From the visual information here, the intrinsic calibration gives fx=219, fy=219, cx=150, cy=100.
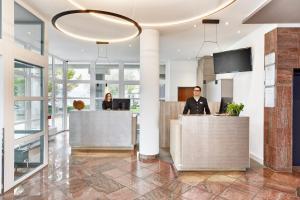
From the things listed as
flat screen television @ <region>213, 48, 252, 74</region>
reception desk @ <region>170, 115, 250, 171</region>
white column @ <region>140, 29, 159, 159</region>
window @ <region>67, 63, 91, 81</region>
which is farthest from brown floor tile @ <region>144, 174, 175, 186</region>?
window @ <region>67, 63, 91, 81</region>

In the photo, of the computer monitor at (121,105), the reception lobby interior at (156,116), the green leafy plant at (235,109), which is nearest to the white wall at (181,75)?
the reception lobby interior at (156,116)

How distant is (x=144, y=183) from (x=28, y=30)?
12.6ft

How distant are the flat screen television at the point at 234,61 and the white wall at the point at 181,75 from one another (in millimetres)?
3546

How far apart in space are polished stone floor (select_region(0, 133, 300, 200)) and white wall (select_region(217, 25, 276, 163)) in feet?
2.15

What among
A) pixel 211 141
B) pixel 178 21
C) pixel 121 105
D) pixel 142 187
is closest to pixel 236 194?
pixel 211 141

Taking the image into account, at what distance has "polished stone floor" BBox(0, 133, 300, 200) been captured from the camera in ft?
11.5

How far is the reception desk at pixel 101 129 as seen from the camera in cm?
641

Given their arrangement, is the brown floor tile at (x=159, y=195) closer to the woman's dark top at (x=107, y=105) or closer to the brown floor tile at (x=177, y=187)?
the brown floor tile at (x=177, y=187)

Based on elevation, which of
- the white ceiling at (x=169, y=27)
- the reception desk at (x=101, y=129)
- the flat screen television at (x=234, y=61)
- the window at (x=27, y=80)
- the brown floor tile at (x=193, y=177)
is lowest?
the brown floor tile at (x=193, y=177)

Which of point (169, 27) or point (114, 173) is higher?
point (169, 27)

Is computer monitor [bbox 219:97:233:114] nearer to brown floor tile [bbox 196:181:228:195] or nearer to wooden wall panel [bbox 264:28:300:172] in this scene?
wooden wall panel [bbox 264:28:300:172]

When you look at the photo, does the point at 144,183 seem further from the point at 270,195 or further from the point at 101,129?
the point at 101,129

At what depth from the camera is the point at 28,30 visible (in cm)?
450

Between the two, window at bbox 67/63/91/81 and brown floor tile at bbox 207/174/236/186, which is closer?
brown floor tile at bbox 207/174/236/186
